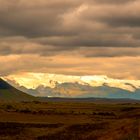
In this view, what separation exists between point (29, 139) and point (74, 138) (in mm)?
9270

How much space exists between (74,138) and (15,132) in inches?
1039

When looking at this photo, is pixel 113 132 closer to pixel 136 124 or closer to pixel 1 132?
pixel 136 124

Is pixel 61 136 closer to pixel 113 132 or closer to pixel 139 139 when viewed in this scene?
pixel 113 132

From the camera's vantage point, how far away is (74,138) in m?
72.6

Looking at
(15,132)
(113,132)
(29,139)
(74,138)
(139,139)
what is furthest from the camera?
(15,132)

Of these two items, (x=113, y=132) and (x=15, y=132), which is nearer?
(x=113, y=132)

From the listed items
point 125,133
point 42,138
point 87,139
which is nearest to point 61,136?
point 42,138

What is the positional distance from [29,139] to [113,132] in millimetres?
17261

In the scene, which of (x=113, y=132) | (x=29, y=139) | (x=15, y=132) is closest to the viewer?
(x=113, y=132)

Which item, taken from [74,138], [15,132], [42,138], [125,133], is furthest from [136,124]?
[15,132]

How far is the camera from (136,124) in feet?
228

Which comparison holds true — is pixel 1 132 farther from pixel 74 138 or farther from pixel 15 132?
pixel 74 138

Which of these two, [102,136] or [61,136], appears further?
[61,136]

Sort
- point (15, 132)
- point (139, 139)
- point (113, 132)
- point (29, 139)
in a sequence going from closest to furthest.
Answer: point (139, 139) → point (113, 132) → point (29, 139) → point (15, 132)
